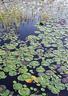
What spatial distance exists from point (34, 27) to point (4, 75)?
1831mm

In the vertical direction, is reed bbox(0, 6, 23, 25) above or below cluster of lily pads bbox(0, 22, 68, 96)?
above

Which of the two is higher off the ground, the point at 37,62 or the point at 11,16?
the point at 11,16

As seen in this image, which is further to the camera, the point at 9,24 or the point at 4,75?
the point at 9,24

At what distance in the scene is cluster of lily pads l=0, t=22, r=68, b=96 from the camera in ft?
9.61

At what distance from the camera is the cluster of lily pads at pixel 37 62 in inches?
115

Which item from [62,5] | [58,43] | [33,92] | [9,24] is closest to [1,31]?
[9,24]

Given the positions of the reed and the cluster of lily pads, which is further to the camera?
the reed

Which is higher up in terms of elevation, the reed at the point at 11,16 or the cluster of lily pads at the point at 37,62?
the reed at the point at 11,16

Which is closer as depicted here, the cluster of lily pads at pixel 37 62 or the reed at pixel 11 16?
the cluster of lily pads at pixel 37 62

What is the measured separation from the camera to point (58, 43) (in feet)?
13.1

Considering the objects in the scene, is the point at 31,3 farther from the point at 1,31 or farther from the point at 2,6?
the point at 1,31

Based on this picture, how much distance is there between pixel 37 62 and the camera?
340cm

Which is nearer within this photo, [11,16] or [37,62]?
[37,62]

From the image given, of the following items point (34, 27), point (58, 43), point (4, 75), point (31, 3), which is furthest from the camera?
point (31, 3)
